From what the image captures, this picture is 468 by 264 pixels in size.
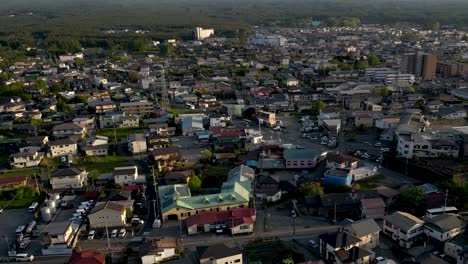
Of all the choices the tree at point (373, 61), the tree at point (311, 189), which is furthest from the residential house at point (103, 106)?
the tree at point (373, 61)

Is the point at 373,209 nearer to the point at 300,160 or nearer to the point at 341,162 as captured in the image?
the point at 341,162

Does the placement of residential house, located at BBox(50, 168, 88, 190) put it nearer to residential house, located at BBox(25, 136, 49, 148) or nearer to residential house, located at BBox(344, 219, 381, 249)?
residential house, located at BBox(25, 136, 49, 148)

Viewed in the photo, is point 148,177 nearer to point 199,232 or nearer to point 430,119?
point 199,232

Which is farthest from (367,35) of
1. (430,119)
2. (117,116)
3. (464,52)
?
(117,116)

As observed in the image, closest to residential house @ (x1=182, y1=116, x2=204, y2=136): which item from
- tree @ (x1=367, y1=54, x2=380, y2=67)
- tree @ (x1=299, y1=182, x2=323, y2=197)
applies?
tree @ (x1=299, y1=182, x2=323, y2=197)

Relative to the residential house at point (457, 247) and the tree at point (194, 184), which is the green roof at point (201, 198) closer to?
the tree at point (194, 184)
